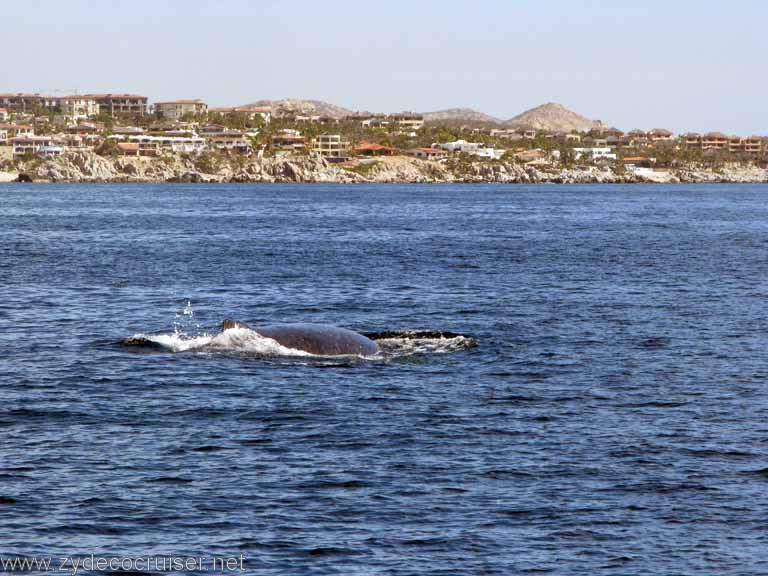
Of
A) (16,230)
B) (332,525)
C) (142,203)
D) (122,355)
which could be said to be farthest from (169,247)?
(142,203)

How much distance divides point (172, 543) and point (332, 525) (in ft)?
9.95

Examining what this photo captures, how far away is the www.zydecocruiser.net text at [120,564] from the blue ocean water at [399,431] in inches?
11.8

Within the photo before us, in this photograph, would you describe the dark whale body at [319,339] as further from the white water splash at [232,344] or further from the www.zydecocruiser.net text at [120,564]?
the www.zydecocruiser.net text at [120,564]

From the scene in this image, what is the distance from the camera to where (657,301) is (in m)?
58.8

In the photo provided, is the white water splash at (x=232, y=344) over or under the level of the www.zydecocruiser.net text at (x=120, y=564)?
over

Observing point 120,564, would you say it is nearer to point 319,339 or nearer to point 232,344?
point 319,339

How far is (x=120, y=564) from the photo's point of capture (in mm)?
19953

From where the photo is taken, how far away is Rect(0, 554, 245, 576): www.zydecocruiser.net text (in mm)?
19719

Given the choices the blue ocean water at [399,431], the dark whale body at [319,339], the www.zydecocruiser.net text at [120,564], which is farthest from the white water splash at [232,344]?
the www.zydecocruiser.net text at [120,564]

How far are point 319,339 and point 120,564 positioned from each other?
19.8 metres

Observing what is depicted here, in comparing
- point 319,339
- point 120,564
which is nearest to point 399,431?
point 120,564

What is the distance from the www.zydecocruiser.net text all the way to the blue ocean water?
300 mm

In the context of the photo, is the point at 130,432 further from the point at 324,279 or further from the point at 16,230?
the point at 16,230

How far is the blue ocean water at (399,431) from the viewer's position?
21.3 meters
